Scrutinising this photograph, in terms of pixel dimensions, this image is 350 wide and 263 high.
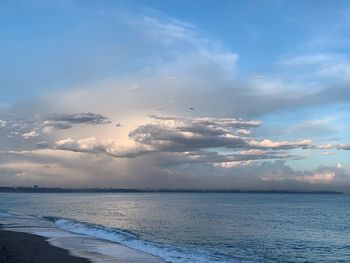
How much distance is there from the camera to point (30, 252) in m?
27.7

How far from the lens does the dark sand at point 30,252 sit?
25047 millimetres

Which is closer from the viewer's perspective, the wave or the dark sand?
the dark sand

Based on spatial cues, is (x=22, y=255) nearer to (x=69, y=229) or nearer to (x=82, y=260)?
(x=82, y=260)

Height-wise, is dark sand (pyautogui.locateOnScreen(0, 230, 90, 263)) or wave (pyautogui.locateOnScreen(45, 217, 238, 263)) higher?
dark sand (pyautogui.locateOnScreen(0, 230, 90, 263))

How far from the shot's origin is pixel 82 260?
2602 cm

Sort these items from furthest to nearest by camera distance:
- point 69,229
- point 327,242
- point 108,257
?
point 69,229, point 327,242, point 108,257

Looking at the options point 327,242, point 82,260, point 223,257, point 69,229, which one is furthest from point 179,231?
point 82,260

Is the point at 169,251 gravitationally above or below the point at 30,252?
below

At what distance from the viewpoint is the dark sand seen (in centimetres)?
2505

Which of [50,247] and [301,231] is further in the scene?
[301,231]

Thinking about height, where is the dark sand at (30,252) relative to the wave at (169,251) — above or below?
above

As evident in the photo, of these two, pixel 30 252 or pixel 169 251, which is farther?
pixel 169 251

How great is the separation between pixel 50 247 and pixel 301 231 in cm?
2865

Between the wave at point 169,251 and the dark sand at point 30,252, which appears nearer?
the dark sand at point 30,252
